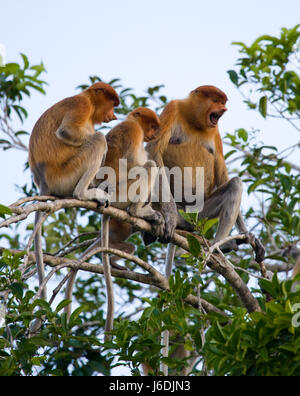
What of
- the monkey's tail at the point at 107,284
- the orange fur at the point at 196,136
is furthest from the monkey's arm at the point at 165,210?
the monkey's tail at the point at 107,284

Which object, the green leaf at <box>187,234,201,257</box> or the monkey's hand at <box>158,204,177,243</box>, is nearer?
the green leaf at <box>187,234,201,257</box>

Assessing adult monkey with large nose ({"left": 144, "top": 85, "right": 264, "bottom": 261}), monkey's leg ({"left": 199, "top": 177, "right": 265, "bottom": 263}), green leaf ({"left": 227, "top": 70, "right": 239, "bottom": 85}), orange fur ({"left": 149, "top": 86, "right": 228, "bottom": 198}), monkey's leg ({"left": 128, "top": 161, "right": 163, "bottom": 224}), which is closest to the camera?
monkey's leg ({"left": 128, "top": 161, "right": 163, "bottom": 224})

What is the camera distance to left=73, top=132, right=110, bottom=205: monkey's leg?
3.74 m

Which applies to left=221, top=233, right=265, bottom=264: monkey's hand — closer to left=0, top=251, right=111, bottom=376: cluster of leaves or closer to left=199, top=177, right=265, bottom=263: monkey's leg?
left=199, top=177, right=265, bottom=263: monkey's leg

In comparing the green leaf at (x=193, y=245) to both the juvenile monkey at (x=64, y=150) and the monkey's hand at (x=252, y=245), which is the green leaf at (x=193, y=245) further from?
the juvenile monkey at (x=64, y=150)

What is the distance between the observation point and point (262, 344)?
2260 mm

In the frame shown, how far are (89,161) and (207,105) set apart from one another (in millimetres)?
1336

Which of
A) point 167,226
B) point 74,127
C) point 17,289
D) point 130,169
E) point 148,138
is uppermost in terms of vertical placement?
point 148,138

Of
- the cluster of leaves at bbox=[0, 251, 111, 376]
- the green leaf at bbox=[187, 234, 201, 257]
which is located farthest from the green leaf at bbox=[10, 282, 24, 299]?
the green leaf at bbox=[187, 234, 201, 257]

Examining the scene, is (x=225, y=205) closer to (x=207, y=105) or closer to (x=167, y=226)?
(x=167, y=226)

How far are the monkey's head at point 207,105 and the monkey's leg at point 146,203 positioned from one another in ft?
2.80

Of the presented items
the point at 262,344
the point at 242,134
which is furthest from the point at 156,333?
the point at 242,134

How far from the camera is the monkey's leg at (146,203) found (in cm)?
399
